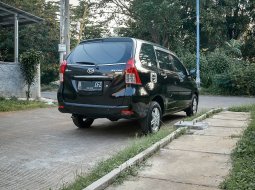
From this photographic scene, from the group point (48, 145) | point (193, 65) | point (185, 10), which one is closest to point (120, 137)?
point (48, 145)

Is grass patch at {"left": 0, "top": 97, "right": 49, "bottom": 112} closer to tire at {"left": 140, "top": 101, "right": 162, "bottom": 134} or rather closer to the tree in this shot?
Result: the tree

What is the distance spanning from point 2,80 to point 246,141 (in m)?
9.65

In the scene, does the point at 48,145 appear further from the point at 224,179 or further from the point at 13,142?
the point at 224,179

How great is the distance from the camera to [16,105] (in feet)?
37.3

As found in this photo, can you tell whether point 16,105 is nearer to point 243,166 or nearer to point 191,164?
point 191,164

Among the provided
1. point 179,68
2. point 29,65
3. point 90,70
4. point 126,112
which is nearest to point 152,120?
point 126,112

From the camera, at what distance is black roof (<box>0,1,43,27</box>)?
1385 cm

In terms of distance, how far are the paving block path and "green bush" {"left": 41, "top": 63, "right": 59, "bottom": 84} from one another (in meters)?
20.8

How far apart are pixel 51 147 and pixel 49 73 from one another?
72.0 feet

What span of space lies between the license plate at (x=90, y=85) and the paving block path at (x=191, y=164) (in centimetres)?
166

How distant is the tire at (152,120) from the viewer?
265 inches

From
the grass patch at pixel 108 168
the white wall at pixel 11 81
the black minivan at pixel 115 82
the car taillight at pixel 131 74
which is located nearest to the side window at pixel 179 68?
the black minivan at pixel 115 82

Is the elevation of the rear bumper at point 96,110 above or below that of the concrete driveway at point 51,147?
above

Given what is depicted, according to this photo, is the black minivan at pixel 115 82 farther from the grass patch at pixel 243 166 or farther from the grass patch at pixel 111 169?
the grass patch at pixel 243 166
